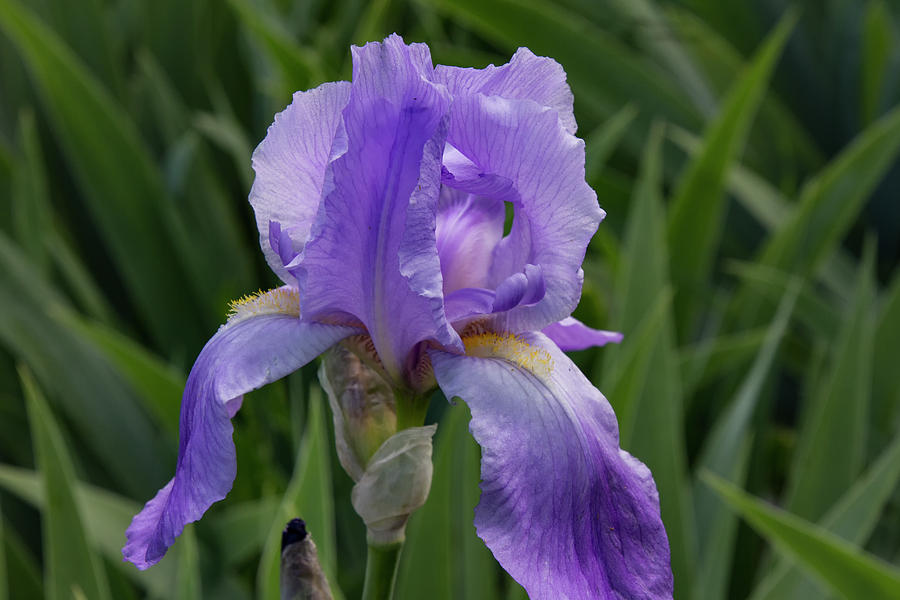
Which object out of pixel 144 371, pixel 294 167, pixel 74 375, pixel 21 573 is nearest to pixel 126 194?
pixel 74 375

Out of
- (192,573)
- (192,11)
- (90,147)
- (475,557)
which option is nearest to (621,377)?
(475,557)

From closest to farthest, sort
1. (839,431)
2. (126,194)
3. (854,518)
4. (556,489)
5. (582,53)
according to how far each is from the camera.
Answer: (556,489) → (854,518) → (839,431) → (126,194) → (582,53)

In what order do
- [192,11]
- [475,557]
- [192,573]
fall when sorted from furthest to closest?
[192,11] → [475,557] → [192,573]

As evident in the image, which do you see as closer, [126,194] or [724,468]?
[724,468]

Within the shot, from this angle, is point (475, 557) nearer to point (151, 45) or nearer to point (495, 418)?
point (495, 418)

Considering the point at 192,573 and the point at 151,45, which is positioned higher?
the point at 151,45

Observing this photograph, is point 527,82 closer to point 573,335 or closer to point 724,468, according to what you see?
point 573,335
